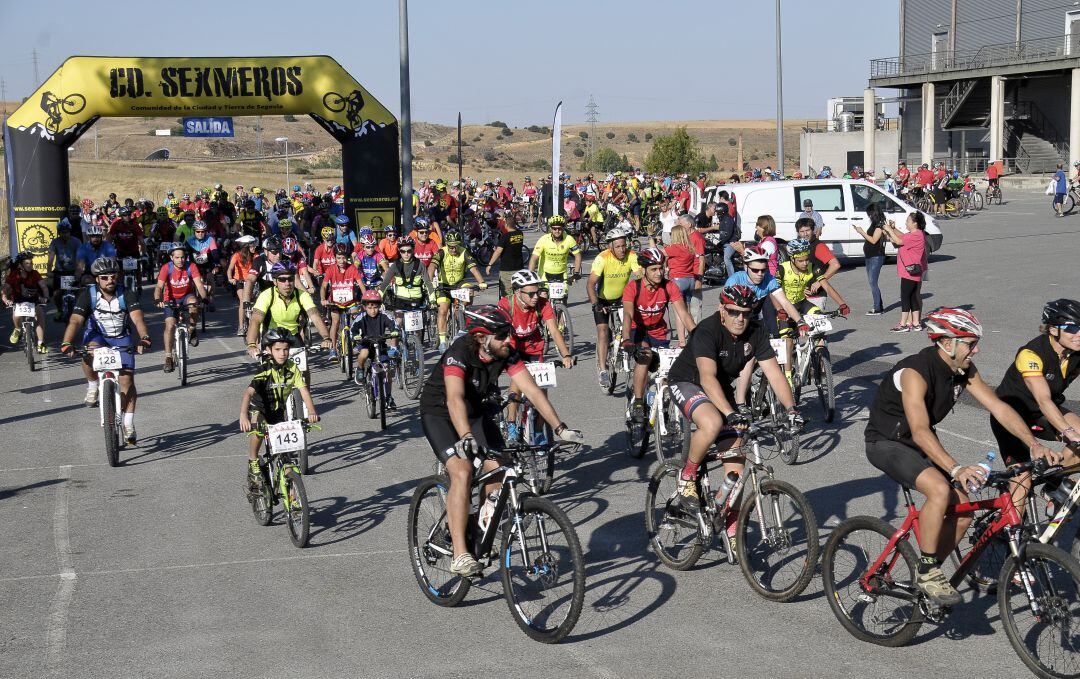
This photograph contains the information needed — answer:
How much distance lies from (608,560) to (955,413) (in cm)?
590

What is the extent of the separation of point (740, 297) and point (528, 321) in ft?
13.5

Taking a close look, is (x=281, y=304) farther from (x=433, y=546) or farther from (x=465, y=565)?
(x=465, y=565)

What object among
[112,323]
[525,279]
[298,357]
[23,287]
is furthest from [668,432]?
[23,287]

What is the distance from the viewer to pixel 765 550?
7.12 m

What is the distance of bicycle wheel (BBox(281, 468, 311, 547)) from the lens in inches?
336

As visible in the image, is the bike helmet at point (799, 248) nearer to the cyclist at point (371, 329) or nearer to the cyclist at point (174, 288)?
the cyclist at point (371, 329)

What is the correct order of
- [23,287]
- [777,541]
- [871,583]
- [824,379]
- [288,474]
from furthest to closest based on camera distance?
[23,287] → [824,379] → [288,474] → [777,541] → [871,583]

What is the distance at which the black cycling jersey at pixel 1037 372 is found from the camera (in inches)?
281

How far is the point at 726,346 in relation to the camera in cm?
772

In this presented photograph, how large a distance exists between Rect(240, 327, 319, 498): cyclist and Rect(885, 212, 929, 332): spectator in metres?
10.8

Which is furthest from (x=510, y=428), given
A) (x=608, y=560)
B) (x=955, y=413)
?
(x=955, y=413)

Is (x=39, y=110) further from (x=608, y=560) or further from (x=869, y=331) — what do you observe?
(x=608, y=560)

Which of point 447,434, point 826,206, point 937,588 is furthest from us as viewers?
point 826,206

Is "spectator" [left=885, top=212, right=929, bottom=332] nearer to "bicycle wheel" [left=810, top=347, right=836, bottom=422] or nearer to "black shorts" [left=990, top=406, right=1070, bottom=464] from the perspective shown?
"bicycle wheel" [left=810, top=347, right=836, bottom=422]
